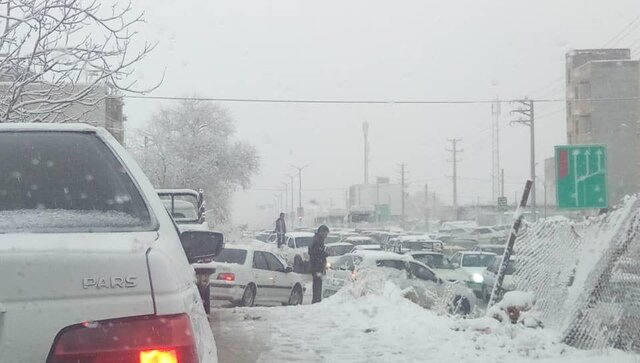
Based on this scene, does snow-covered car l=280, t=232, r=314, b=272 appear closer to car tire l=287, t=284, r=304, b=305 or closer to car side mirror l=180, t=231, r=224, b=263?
car tire l=287, t=284, r=304, b=305

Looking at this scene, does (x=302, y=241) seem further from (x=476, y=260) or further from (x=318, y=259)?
(x=318, y=259)

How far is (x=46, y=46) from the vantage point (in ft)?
34.3

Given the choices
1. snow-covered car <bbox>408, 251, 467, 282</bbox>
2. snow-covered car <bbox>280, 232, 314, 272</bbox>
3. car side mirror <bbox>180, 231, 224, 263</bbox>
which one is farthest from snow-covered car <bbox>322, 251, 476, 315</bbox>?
snow-covered car <bbox>280, 232, 314, 272</bbox>

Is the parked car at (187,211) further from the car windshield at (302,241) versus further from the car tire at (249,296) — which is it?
the car windshield at (302,241)

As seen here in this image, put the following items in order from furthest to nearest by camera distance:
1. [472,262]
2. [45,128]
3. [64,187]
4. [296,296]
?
[472,262] < [296,296] < [45,128] < [64,187]

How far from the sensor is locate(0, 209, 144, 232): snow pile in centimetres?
247

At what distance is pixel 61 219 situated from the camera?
2.56m

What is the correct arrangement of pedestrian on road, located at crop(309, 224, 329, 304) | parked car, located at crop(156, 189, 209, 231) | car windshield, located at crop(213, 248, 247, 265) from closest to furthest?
parked car, located at crop(156, 189, 209, 231), pedestrian on road, located at crop(309, 224, 329, 304), car windshield, located at crop(213, 248, 247, 265)

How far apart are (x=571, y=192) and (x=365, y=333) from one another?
7656 millimetres

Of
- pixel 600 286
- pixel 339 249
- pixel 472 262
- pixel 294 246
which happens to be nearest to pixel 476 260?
pixel 472 262

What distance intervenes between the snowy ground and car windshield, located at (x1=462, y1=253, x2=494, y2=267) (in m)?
11.4

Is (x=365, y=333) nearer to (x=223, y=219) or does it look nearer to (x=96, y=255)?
(x=96, y=255)

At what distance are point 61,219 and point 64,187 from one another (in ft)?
0.96

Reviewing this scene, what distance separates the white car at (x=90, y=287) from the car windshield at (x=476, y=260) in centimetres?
2022
